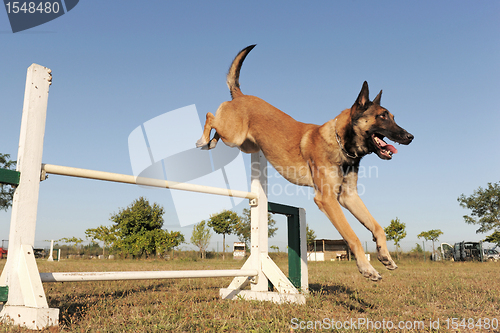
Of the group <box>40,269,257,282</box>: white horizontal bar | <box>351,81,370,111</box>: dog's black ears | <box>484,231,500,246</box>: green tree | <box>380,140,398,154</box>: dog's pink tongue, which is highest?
<box>351,81,370,111</box>: dog's black ears

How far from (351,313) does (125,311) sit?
2147mm

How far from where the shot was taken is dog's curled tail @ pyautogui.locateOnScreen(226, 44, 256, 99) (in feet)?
13.3

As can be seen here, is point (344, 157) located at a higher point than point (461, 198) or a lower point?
lower

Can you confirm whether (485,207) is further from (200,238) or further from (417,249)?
(200,238)

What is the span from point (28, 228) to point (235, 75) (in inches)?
111

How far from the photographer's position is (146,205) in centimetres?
2448

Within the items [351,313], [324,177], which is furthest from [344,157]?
[351,313]

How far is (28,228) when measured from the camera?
2.46 metres

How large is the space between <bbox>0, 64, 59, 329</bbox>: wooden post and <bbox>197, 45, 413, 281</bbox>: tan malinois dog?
1653 mm

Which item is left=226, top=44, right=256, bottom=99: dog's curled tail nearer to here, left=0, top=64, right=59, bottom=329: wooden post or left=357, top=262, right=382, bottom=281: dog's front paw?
left=0, top=64, right=59, bottom=329: wooden post

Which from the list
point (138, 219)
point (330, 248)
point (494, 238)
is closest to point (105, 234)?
point (138, 219)

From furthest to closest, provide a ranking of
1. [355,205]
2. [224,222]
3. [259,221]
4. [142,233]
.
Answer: [224,222], [142,233], [259,221], [355,205]

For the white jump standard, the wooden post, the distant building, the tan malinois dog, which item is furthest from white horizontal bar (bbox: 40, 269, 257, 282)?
the distant building

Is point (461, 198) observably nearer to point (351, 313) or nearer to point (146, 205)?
point (146, 205)
